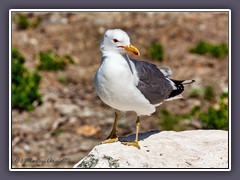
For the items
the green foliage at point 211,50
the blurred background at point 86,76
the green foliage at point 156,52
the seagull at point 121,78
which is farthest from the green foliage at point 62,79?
the seagull at point 121,78

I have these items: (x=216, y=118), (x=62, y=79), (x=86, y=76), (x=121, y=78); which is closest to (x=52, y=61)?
(x=62, y=79)

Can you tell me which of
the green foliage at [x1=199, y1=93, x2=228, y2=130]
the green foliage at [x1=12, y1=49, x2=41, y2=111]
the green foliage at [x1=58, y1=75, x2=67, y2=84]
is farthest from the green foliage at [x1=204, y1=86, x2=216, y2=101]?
the green foliage at [x1=12, y1=49, x2=41, y2=111]

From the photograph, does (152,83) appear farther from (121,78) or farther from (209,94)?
(209,94)

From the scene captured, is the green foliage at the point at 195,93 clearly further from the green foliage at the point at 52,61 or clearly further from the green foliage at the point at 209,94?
the green foliage at the point at 52,61

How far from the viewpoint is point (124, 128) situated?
9922 mm

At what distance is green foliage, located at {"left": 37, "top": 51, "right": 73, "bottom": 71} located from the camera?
38.2 ft

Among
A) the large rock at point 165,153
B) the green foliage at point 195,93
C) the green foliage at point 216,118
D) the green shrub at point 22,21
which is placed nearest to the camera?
the large rock at point 165,153

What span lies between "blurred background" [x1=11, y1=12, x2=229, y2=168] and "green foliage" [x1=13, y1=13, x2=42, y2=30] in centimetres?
2

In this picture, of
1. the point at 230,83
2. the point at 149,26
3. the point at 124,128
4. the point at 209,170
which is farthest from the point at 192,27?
the point at 209,170

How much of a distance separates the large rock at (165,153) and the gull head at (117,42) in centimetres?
108

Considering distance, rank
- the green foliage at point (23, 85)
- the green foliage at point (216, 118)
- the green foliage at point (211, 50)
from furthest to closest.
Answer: the green foliage at point (211, 50) < the green foliage at point (23, 85) < the green foliage at point (216, 118)

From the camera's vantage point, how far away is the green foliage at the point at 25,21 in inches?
510

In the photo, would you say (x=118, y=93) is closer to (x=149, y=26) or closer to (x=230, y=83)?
(x=230, y=83)

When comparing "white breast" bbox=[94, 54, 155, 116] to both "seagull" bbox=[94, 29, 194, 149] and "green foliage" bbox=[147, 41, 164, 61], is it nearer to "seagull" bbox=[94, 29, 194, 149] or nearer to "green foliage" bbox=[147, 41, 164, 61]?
"seagull" bbox=[94, 29, 194, 149]
